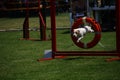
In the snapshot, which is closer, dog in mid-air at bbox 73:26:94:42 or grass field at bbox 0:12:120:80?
grass field at bbox 0:12:120:80

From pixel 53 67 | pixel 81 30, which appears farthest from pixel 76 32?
pixel 53 67

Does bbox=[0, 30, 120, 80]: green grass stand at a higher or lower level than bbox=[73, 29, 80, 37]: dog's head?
lower

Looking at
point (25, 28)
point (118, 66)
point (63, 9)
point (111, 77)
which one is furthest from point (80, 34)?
point (63, 9)

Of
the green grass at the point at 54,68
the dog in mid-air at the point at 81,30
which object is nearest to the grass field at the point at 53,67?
the green grass at the point at 54,68

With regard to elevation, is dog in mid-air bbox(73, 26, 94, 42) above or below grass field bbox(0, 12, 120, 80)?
above

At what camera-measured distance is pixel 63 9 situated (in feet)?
124

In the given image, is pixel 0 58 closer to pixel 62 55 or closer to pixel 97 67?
pixel 62 55

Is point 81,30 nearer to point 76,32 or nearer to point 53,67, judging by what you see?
point 76,32

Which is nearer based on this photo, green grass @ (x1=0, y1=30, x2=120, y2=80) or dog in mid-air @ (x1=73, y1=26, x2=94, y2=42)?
green grass @ (x1=0, y1=30, x2=120, y2=80)

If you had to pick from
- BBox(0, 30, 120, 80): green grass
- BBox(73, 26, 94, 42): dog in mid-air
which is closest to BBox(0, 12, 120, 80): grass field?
BBox(0, 30, 120, 80): green grass

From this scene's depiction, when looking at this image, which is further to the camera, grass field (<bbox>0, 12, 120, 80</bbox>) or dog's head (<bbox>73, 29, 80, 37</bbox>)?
dog's head (<bbox>73, 29, 80, 37</bbox>)

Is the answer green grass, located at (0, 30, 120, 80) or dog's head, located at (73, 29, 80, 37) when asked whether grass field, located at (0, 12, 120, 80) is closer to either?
green grass, located at (0, 30, 120, 80)

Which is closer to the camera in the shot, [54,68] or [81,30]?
[54,68]

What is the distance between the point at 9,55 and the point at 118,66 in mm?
3758
